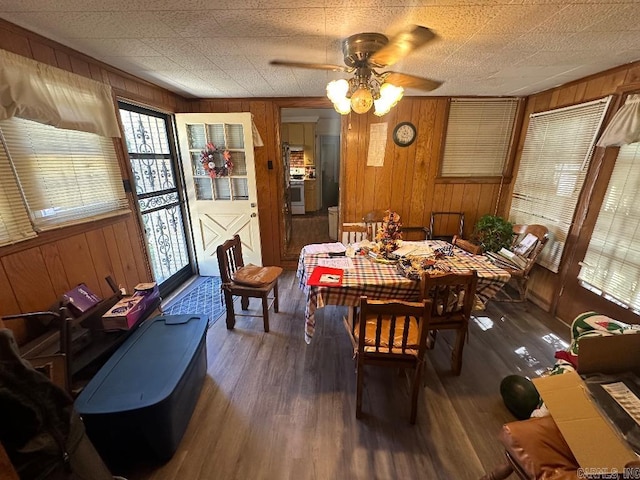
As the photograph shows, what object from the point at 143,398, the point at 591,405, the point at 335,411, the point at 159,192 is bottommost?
the point at 335,411

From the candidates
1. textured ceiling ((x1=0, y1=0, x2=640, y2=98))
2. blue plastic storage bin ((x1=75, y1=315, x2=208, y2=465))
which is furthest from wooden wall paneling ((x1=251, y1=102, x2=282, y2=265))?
blue plastic storage bin ((x1=75, y1=315, x2=208, y2=465))

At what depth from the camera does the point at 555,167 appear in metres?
2.72

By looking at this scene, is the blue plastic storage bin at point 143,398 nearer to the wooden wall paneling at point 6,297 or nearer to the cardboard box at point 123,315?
the cardboard box at point 123,315

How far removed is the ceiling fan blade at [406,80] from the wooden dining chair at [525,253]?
1918mm

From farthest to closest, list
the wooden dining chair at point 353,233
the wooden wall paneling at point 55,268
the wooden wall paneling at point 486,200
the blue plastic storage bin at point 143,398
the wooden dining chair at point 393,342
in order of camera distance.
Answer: the wooden wall paneling at point 486,200
the wooden dining chair at point 353,233
the wooden wall paneling at point 55,268
the wooden dining chair at point 393,342
the blue plastic storage bin at point 143,398

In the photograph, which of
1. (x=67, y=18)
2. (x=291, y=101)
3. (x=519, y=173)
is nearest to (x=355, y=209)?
(x=291, y=101)

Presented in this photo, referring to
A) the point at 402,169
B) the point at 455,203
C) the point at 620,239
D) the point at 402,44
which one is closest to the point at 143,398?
the point at 402,44

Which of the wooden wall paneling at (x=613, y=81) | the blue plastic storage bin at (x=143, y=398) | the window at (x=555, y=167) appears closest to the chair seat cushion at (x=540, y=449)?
the blue plastic storage bin at (x=143, y=398)

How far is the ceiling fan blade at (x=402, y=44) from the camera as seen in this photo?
1455 millimetres

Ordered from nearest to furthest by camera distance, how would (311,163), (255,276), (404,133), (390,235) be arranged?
(390,235)
(255,276)
(404,133)
(311,163)

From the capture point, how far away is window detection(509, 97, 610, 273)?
2.41 metres

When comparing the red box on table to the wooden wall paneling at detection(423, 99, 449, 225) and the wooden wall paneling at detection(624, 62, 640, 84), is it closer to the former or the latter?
the wooden wall paneling at detection(423, 99, 449, 225)

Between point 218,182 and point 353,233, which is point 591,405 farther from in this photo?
point 218,182

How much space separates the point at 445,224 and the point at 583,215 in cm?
139
